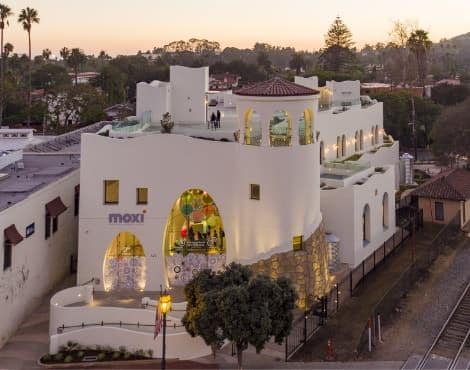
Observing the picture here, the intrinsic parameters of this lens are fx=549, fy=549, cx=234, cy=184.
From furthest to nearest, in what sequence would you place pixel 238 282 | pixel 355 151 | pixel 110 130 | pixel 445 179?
pixel 355 151 → pixel 445 179 → pixel 110 130 → pixel 238 282

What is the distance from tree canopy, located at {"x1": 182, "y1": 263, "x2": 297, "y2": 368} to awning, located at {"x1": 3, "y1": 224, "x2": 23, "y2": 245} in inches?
280

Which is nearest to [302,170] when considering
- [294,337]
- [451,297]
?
[294,337]

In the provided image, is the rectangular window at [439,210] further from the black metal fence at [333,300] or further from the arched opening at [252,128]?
the arched opening at [252,128]

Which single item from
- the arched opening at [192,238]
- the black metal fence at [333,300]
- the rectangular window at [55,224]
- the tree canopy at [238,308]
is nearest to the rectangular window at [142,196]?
the arched opening at [192,238]

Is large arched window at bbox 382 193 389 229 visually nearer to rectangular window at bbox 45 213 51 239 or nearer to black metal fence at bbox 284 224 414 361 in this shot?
black metal fence at bbox 284 224 414 361

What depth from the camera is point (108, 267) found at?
24375mm

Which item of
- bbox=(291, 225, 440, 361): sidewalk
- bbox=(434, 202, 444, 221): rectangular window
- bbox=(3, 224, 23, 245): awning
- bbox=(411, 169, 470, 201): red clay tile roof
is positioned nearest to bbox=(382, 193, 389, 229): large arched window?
bbox=(291, 225, 440, 361): sidewalk

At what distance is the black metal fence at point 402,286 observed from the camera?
66.0ft

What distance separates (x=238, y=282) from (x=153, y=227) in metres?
7.72

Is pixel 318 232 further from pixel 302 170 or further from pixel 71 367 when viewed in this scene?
pixel 71 367

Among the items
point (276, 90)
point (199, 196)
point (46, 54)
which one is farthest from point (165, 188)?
point (46, 54)

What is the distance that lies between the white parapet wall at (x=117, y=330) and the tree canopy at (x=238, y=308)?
1.62 m

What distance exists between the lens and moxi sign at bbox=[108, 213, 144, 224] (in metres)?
24.0

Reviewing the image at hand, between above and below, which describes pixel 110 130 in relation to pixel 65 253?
above
